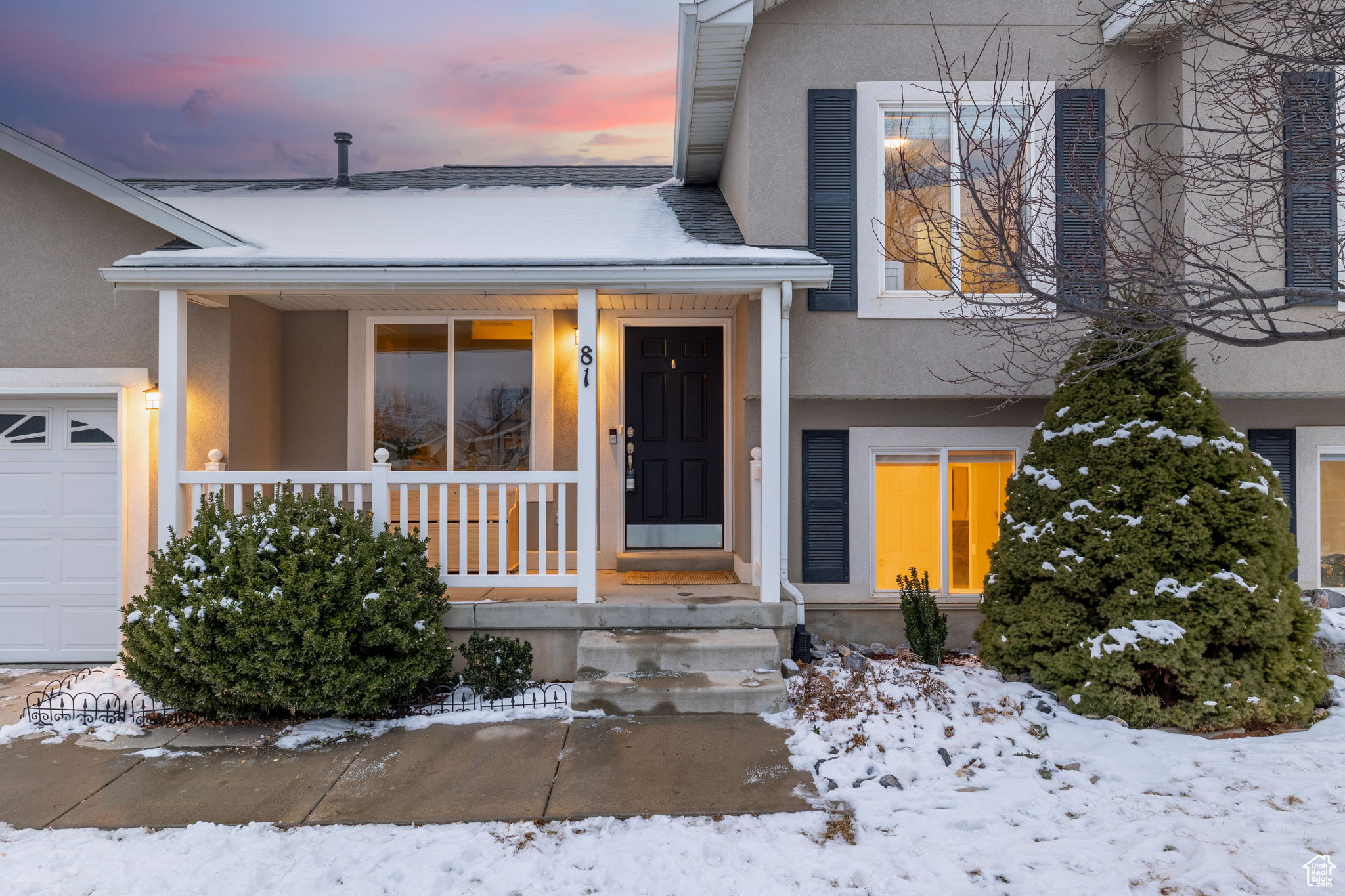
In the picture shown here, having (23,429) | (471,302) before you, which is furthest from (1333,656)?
(23,429)

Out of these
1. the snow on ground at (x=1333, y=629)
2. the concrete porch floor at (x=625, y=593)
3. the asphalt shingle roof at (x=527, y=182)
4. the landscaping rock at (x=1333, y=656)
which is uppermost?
the asphalt shingle roof at (x=527, y=182)

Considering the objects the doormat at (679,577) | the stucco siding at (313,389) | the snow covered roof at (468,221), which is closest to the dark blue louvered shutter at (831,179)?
the snow covered roof at (468,221)

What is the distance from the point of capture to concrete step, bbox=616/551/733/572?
659 cm

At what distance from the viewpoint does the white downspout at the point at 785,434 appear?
5219mm

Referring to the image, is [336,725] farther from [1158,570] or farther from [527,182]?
[527,182]

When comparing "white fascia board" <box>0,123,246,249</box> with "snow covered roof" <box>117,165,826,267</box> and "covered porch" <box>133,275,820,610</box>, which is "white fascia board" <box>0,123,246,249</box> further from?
"covered porch" <box>133,275,820,610</box>

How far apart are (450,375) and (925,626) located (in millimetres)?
4608

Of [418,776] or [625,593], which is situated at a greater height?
[625,593]

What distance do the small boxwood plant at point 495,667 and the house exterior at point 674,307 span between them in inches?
8.9

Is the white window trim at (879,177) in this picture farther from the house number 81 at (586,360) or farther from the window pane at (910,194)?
the house number 81 at (586,360)

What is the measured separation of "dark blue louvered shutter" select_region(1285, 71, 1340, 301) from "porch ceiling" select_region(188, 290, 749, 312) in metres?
3.37

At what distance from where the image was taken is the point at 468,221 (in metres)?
6.41

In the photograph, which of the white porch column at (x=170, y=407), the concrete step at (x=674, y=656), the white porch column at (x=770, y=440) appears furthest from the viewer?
the white porch column at (x=770, y=440)

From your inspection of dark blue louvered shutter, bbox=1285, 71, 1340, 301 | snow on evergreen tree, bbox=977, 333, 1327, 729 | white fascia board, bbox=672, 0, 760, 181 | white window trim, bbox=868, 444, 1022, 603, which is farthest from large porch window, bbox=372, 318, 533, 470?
dark blue louvered shutter, bbox=1285, 71, 1340, 301
